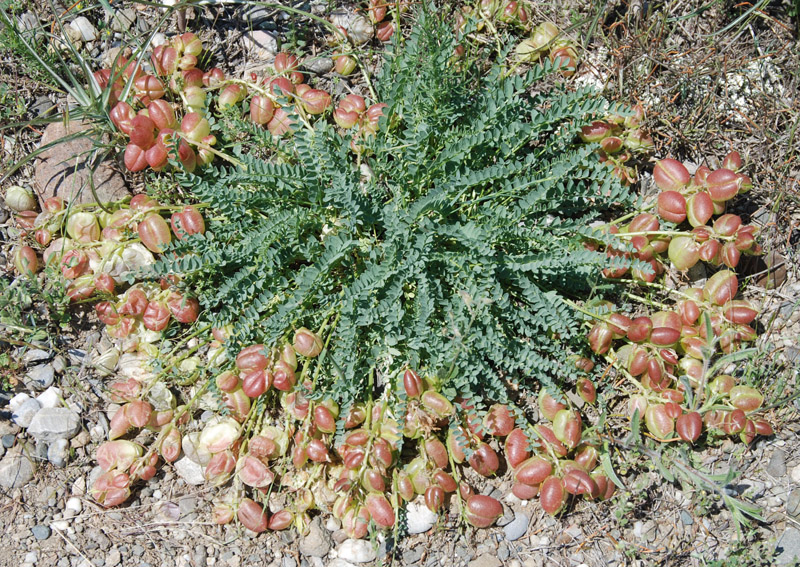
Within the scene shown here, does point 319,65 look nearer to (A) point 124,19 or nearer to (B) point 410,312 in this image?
(A) point 124,19

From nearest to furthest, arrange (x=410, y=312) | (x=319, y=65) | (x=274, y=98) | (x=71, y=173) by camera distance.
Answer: (x=410, y=312) < (x=274, y=98) < (x=71, y=173) < (x=319, y=65)

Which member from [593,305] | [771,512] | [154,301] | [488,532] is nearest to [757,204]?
[593,305]

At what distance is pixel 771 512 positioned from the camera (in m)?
2.96

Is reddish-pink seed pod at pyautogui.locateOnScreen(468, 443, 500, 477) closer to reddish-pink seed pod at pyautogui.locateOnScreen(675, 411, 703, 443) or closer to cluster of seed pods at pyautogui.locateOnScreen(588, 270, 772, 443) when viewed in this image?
cluster of seed pods at pyautogui.locateOnScreen(588, 270, 772, 443)

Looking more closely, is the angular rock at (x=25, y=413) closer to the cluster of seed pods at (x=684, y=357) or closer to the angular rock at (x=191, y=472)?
the angular rock at (x=191, y=472)

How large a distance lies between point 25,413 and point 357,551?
1.73m

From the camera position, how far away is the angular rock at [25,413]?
3158 mm

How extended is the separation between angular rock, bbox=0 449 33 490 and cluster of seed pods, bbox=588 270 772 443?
2.69 metres

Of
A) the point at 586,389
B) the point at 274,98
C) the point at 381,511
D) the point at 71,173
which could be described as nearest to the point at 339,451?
the point at 381,511

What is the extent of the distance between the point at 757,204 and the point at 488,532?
85.5 inches

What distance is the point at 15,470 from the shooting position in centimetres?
307

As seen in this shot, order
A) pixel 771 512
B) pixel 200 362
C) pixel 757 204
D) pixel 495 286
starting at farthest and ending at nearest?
pixel 757 204, pixel 200 362, pixel 771 512, pixel 495 286

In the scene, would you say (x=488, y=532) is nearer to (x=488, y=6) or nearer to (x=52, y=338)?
(x=52, y=338)

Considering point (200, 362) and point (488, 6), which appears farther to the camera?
point (488, 6)
